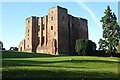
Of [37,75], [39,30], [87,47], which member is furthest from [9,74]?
[39,30]

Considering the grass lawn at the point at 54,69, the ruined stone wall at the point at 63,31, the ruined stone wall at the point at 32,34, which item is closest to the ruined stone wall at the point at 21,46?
the ruined stone wall at the point at 32,34

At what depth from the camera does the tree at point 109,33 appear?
196ft

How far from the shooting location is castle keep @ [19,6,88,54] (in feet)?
228

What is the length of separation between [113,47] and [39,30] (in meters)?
23.9

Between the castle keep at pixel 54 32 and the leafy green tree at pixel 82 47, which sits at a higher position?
the castle keep at pixel 54 32

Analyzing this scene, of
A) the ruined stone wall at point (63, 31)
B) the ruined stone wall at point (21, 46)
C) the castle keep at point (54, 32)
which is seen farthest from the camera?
the ruined stone wall at point (21, 46)

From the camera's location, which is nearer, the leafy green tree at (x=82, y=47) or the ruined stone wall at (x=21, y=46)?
the leafy green tree at (x=82, y=47)

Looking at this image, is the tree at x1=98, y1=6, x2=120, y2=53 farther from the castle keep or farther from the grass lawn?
the grass lawn

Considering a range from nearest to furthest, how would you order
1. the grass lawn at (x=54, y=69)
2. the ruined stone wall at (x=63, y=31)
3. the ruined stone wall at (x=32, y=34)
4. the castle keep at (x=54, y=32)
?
the grass lawn at (x=54, y=69), the castle keep at (x=54, y=32), the ruined stone wall at (x=63, y=31), the ruined stone wall at (x=32, y=34)

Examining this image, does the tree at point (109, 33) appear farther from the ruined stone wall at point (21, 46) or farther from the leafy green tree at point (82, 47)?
the ruined stone wall at point (21, 46)

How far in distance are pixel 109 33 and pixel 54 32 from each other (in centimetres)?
1428

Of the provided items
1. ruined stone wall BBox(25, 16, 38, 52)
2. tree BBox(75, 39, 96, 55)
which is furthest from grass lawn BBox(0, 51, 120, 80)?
ruined stone wall BBox(25, 16, 38, 52)

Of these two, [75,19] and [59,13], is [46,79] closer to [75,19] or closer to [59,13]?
[59,13]

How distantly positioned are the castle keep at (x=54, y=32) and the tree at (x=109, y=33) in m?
11.5
